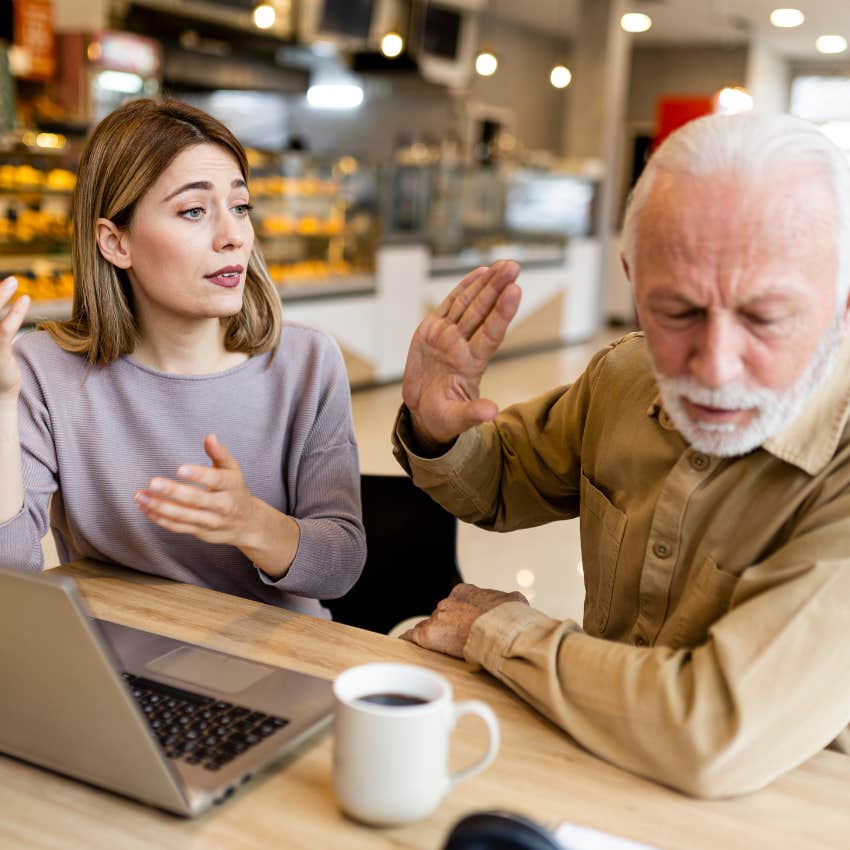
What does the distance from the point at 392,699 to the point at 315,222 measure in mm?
5904

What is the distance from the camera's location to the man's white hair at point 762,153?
99 centimetres

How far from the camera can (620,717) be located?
3.30 ft

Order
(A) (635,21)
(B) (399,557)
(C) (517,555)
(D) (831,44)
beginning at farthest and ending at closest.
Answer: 1. (D) (831,44)
2. (A) (635,21)
3. (C) (517,555)
4. (B) (399,557)

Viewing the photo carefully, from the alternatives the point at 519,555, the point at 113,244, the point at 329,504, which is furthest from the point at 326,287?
the point at 329,504

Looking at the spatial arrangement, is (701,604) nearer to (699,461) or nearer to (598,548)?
(699,461)

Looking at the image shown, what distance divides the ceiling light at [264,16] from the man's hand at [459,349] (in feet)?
23.5

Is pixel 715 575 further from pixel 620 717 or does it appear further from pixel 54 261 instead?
pixel 54 261

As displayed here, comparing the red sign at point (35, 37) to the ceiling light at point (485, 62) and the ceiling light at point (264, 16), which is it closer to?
the ceiling light at point (264, 16)

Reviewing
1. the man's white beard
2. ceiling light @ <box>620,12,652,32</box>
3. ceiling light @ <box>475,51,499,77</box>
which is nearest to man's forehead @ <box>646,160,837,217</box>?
the man's white beard

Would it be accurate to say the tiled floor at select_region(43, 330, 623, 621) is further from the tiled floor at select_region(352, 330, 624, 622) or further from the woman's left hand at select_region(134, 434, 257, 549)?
the woman's left hand at select_region(134, 434, 257, 549)

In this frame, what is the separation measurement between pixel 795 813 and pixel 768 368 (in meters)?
0.42

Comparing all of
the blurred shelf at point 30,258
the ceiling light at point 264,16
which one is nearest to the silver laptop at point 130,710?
the blurred shelf at point 30,258

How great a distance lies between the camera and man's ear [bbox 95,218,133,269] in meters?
1.68

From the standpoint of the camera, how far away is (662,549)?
4.06 ft
